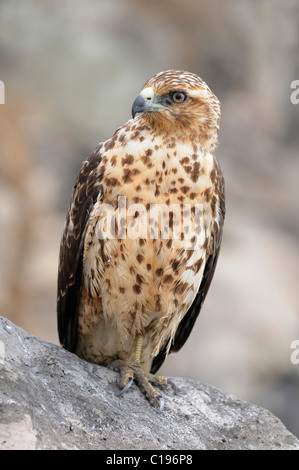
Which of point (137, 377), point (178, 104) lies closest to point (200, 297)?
point (137, 377)

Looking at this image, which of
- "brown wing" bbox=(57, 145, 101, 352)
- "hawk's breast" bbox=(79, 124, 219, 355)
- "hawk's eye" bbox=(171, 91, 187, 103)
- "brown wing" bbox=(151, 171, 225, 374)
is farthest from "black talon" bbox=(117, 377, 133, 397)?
"hawk's eye" bbox=(171, 91, 187, 103)

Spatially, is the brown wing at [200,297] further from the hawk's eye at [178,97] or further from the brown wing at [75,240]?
the brown wing at [75,240]

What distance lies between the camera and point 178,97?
433 centimetres

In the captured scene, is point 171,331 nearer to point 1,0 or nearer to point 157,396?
point 157,396

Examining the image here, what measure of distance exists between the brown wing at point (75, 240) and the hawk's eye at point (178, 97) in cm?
57

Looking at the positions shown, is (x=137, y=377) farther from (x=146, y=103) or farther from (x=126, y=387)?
(x=146, y=103)

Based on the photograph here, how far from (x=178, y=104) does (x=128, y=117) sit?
7.57 meters

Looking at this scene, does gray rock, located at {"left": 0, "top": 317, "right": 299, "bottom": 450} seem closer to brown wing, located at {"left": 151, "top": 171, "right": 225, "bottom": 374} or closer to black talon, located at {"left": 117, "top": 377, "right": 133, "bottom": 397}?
black talon, located at {"left": 117, "top": 377, "right": 133, "bottom": 397}

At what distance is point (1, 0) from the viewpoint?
12180 millimetres

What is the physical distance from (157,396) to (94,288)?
2.47 feet

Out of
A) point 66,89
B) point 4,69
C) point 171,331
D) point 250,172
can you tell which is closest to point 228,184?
point 250,172

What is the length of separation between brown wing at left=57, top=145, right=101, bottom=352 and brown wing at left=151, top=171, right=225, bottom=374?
77cm

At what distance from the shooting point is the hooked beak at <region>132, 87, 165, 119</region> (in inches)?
166

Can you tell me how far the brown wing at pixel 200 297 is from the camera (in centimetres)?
469
